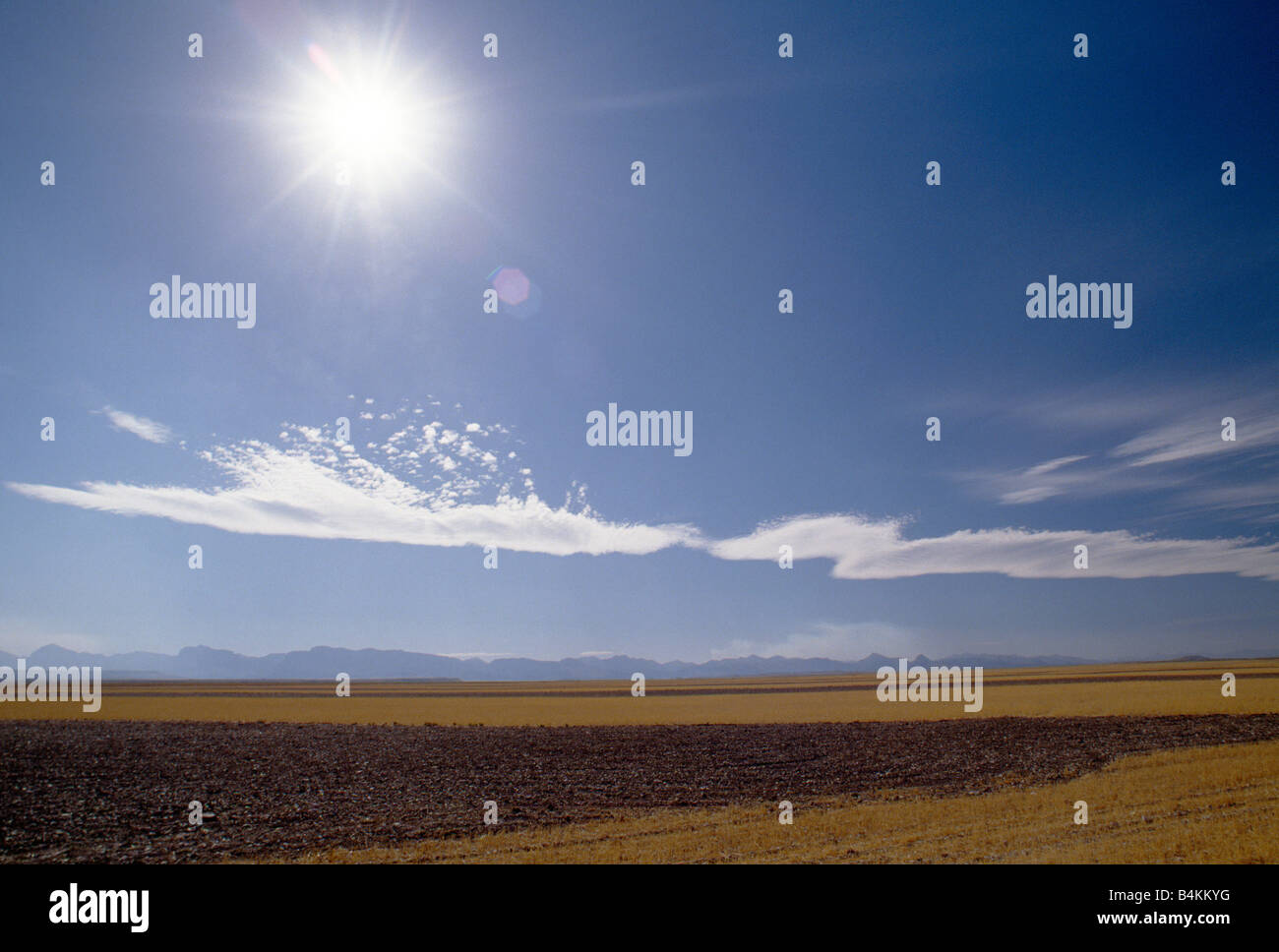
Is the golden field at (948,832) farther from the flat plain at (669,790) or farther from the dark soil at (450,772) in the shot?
the dark soil at (450,772)

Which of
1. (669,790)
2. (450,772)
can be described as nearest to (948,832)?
(669,790)

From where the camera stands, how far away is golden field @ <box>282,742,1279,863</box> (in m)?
15.3

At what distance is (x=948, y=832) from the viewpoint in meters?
17.6

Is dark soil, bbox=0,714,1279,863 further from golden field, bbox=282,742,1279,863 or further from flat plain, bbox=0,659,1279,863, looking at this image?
golden field, bbox=282,742,1279,863

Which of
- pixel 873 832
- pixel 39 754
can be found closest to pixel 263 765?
pixel 39 754

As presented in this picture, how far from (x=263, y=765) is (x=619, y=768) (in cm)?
1842

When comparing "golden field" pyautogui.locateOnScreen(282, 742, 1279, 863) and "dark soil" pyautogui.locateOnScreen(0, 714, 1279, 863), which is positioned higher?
"golden field" pyautogui.locateOnScreen(282, 742, 1279, 863)

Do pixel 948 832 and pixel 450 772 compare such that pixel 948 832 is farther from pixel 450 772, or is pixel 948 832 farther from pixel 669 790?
pixel 450 772

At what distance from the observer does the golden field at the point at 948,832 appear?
1533 cm

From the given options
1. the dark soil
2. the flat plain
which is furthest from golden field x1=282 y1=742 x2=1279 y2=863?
the dark soil

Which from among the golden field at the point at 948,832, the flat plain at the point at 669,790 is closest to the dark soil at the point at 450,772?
the flat plain at the point at 669,790

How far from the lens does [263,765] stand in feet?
108
